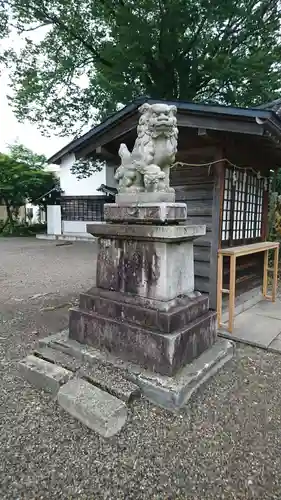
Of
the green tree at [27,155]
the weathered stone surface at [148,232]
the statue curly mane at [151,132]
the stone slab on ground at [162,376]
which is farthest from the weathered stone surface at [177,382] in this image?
the green tree at [27,155]

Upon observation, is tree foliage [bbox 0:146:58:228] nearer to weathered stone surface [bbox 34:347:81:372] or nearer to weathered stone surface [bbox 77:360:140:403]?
weathered stone surface [bbox 34:347:81:372]

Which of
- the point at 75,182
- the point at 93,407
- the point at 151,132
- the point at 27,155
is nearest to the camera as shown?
the point at 93,407

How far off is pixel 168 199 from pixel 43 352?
1973mm

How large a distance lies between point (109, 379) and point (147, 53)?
9336 millimetres

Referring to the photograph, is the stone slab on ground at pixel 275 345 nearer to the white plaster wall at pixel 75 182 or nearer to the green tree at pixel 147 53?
the green tree at pixel 147 53

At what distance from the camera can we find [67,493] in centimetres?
156

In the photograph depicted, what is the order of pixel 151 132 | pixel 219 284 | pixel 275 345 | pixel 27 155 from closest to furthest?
pixel 151 132 < pixel 275 345 < pixel 219 284 < pixel 27 155

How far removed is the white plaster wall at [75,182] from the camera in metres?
16.5

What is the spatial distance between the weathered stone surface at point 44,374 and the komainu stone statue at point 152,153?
5.94ft

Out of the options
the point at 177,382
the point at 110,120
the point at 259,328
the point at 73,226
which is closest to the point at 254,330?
the point at 259,328

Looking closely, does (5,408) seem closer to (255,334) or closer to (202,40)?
(255,334)

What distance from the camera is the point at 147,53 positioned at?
8555mm

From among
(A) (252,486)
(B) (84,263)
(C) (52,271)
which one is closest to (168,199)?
(A) (252,486)

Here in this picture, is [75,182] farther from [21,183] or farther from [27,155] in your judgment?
[27,155]
